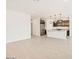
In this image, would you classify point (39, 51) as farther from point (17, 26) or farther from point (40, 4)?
point (17, 26)

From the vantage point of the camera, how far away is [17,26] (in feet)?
21.6

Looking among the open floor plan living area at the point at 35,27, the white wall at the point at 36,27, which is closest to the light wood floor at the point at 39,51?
the open floor plan living area at the point at 35,27

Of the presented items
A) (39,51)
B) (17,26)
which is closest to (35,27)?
(17,26)

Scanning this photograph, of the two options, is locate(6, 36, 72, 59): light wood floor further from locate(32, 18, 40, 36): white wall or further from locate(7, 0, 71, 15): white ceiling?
locate(32, 18, 40, 36): white wall

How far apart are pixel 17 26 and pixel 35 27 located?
3587 millimetres

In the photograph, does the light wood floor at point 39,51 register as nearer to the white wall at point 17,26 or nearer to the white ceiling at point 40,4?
the white wall at point 17,26

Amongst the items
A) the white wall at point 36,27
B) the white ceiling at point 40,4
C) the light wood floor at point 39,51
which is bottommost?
the light wood floor at point 39,51

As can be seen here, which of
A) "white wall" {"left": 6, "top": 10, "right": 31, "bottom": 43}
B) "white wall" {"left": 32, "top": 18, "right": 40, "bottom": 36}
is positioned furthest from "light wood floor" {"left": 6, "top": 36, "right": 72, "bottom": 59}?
"white wall" {"left": 32, "top": 18, "right": 40, "bottom": 36}

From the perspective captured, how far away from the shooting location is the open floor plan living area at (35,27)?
15.6ft

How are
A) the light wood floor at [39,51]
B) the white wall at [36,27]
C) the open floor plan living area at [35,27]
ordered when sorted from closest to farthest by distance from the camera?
1. the light wood floor at [39,51]
2. the open floor plan living area at [35,27]
3. the white wall at [36,27]

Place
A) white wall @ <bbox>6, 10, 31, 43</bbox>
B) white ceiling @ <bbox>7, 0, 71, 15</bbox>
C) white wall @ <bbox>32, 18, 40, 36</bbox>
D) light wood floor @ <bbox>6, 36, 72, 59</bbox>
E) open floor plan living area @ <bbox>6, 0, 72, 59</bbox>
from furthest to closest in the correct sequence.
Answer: white wall @ <bbox>32, 18, 40, 36</bbox>, white wall @ <bbox>6, 10, 31, 43</bbox>, white ceiling @ <bbox>7, 0, 71, 15</bbox>, open floor plan living area @ <bbox>6, 0, 72, 59</bbox>, light wood floor @ <bbox>6, 36, 72, 59</bbox>

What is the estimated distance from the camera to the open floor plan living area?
4748 mm
